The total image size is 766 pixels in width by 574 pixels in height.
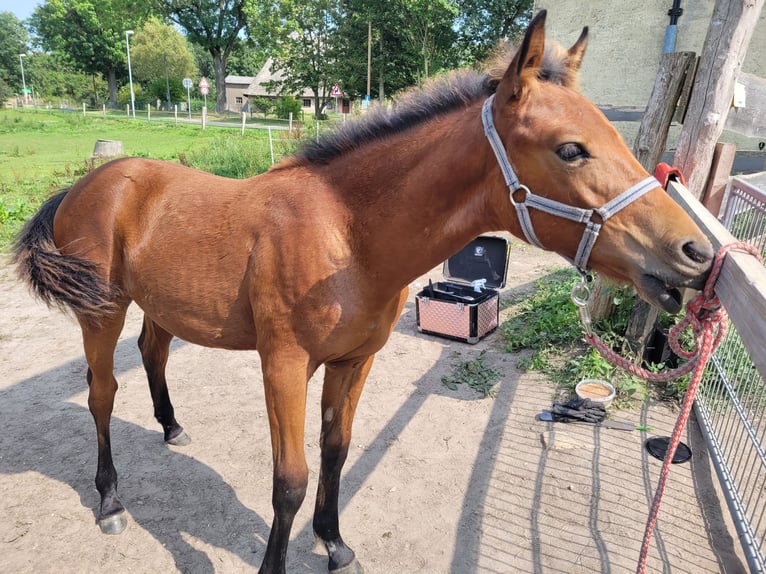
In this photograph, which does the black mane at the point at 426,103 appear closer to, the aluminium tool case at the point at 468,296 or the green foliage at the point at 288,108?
the aluminium tool case at the point at 468,296

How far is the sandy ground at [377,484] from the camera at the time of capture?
2449 millimetres

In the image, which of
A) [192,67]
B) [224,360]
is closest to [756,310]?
[224,360]

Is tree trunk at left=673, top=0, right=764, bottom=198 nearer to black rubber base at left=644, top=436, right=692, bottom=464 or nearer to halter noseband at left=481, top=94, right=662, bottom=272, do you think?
black rubber base at left=644, top=436, right=692, bottom=464

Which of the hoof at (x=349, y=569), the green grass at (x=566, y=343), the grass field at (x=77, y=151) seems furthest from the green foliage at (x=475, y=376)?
the grass field at (x=77, y=151)

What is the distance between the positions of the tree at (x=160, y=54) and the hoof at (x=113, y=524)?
5611cm

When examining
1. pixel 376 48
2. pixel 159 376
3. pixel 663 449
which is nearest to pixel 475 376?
pixel 663 449

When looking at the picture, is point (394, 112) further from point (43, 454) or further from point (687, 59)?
point (43, 454)

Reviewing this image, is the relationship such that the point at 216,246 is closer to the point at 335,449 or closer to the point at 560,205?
the point at 335,449

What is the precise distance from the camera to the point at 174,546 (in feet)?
8.21

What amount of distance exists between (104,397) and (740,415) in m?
3.58

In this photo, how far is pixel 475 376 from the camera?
427 cm

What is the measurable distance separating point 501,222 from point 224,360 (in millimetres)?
3553

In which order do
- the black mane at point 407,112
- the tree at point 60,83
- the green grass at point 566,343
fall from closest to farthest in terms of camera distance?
1. the black mane at point 407,112
2. the green grass at point 566,343
3. the tree at point 60,83

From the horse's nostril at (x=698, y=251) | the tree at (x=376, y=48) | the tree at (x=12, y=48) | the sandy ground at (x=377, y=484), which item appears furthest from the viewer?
the tree at (x=12, y=48)
